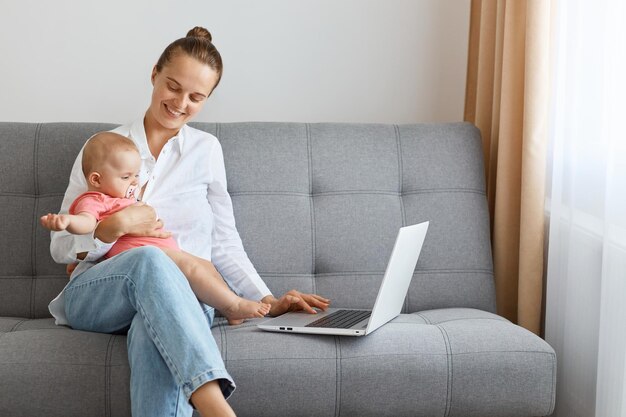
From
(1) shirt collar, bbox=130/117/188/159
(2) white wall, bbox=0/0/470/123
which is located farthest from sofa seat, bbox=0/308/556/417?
(2) white wall, bbox=0/0/470/123

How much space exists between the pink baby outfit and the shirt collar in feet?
0.65

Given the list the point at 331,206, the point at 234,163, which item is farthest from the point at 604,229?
the point at 234,163

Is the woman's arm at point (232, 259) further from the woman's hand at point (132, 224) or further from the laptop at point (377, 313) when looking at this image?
the woman's hand at point (132, 224)

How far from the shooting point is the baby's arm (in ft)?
6.17

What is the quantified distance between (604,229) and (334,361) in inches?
27.0

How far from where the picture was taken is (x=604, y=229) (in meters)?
2.00

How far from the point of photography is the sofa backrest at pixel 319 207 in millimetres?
2422

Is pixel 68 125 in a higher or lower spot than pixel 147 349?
higher

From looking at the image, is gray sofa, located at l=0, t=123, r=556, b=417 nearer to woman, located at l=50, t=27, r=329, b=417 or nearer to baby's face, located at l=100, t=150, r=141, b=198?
woman, located at l=50, t=27, r=329, b=417

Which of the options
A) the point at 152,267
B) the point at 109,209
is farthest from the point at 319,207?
the point at 152,267

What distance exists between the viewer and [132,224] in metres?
2.04

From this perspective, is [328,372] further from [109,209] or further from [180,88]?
[180,88]

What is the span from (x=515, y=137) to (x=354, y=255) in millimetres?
587

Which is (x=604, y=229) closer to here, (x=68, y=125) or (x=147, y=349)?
(x=147, y=349)
